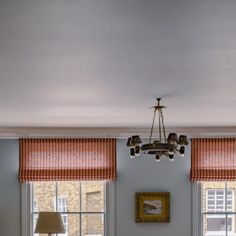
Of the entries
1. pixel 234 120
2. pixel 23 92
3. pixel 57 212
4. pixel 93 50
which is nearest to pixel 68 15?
pixel 93 50

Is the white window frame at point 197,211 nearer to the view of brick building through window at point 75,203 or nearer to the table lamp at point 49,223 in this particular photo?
the view of brick building through window at point 75,203

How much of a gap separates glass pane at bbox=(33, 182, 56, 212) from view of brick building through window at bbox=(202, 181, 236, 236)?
2559 mm

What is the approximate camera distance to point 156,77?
163 inches

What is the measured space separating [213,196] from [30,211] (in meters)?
3.10

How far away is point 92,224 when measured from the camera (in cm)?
855

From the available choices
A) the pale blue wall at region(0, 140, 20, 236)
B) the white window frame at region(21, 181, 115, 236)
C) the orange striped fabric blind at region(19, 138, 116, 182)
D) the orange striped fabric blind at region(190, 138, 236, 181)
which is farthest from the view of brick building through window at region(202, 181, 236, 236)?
the pale blue wall at region(0, 140, 20, 236)

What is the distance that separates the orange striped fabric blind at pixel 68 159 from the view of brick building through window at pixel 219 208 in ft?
5.42

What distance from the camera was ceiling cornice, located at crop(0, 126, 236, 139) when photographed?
8125 millimetres

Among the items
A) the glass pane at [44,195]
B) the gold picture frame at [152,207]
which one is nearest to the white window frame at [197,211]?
the gold picture frame at [152,207]

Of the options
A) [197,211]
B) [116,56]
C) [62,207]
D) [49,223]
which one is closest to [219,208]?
[197,211]

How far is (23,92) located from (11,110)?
52.1 inches

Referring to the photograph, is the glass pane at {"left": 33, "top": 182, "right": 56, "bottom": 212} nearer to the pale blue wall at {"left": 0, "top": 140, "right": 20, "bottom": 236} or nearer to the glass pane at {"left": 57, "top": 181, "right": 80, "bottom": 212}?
the glass pane at {"left": 57, "top": 181, "right": 80, "bottom": 212}

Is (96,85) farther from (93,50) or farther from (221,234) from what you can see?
(221,234)

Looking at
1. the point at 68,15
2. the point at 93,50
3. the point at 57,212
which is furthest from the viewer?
the point at 57,212
